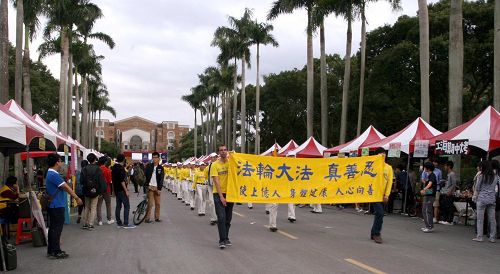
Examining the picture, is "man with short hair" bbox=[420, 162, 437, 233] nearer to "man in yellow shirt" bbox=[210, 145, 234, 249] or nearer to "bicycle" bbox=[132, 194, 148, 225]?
"man in yellow shirt" bbox=[210, 145, 234, 249]

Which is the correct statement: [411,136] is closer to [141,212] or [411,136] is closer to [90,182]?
[141,212]

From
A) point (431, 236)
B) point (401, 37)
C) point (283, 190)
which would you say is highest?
point (401, 37)

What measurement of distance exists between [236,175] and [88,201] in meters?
4.45

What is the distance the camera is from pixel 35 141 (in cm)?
1764

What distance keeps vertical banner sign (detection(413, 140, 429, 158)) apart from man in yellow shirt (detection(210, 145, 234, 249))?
29.2ft

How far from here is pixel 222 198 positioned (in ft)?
32.7

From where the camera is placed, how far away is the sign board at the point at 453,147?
14.4 metres

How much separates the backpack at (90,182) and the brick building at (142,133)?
11989 cm

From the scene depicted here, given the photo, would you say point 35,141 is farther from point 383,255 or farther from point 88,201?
point 383,255

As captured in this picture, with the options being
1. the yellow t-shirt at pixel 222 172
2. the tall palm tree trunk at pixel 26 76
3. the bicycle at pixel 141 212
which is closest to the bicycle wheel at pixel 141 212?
the bicycle at pixel 141 212

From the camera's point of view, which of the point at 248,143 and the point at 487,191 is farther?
the point at 248,143

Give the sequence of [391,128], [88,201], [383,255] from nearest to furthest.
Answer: [383,255] → [88,201] → [391,128]

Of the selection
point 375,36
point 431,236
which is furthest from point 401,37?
point 431,236

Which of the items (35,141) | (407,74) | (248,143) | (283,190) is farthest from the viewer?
(248,143)
